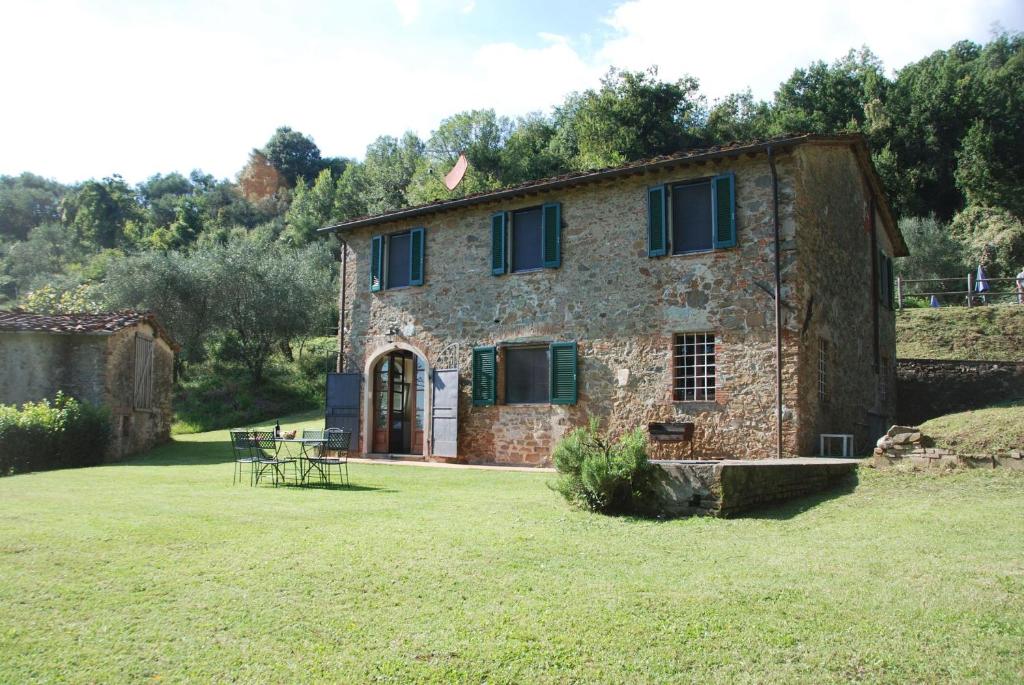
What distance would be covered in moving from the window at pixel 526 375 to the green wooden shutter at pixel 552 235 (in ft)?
5.41

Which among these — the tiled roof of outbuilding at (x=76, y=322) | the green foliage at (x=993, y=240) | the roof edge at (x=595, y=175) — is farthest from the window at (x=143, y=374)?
the green foliage at (x=993, y=240)

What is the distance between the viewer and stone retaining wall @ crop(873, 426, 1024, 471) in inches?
378

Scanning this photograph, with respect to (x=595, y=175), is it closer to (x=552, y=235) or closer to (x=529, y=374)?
(x=552, y=235)

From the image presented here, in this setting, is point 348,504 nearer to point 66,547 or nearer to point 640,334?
point 66,547

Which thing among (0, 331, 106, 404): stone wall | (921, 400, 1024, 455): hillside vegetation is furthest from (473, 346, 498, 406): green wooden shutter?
(0, 331, 106, 404): stone wall

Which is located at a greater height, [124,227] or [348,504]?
[124,227]

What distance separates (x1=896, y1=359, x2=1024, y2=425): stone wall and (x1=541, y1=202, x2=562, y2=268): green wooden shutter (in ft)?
33.1

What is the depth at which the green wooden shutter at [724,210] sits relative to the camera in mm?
12602

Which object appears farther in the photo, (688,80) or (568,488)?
(688,80)

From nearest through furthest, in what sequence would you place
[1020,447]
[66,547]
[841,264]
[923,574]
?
[923,574] < [66,547] < [1020,447] < [841,264]

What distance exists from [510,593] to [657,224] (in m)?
9.18

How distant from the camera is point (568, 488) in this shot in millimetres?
9102

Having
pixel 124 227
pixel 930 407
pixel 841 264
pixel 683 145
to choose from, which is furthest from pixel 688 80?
pixel 124 227

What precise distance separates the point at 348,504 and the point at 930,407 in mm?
15552
